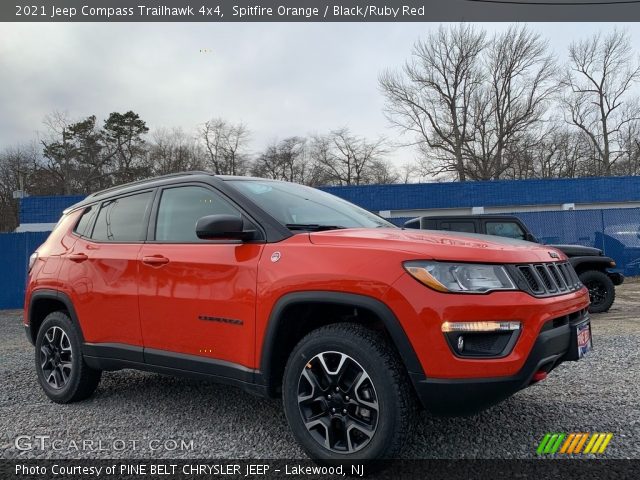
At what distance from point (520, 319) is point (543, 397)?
1.90 metres

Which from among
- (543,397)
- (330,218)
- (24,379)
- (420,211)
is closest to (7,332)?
(24,379)

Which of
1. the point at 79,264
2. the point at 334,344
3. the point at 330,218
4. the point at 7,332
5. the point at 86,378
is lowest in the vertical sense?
the point at 7,332

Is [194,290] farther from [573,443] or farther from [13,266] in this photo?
[13,266]

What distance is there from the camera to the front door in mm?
3020

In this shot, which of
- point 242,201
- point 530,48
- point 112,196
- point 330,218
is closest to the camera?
point 242,201

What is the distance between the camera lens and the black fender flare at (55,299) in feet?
13.4

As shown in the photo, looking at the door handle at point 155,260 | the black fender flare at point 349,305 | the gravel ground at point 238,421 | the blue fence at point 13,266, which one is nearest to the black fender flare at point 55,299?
the gravel ground at point 238,421

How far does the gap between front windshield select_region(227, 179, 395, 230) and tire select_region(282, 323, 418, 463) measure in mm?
828

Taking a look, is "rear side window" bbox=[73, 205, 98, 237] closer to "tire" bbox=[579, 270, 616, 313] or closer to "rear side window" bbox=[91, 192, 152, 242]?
"rear side window" bbox=[91, 192, 152, 242]

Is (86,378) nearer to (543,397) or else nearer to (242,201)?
(242,201)

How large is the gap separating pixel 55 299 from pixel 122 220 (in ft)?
3.27

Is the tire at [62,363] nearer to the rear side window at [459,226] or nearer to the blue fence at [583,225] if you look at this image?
the rear side window at [459,226]

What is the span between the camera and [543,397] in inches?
154

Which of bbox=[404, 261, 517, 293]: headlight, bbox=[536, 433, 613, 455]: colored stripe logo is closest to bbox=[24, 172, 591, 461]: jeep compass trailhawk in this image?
bbox=[404, 261, 517, 293]: headlight
